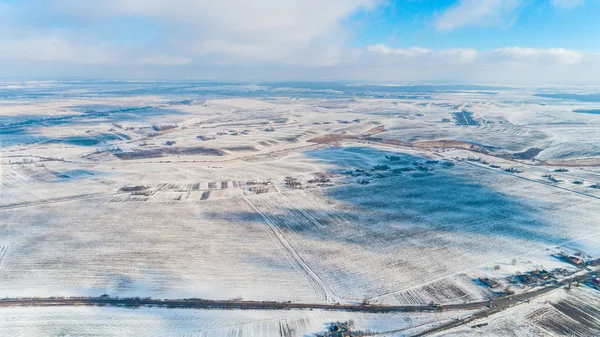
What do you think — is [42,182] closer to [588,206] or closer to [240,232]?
[240,232]

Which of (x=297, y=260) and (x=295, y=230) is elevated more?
(x=295, y=230)

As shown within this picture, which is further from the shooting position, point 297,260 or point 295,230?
point 295,230

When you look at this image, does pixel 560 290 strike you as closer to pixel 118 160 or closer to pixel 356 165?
pixel 356 165

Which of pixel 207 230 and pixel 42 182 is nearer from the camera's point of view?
pixel 207 230

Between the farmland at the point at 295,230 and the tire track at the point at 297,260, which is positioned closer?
the farmland at the point at 295,230

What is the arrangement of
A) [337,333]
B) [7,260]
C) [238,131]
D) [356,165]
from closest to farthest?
[337,333], [7,260], [356,165], [238,131]

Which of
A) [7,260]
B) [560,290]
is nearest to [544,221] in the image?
[560,290]

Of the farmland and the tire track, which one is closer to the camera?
the farmland

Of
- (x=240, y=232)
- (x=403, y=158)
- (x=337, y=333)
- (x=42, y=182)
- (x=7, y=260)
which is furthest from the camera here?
(x=403, y=158)
